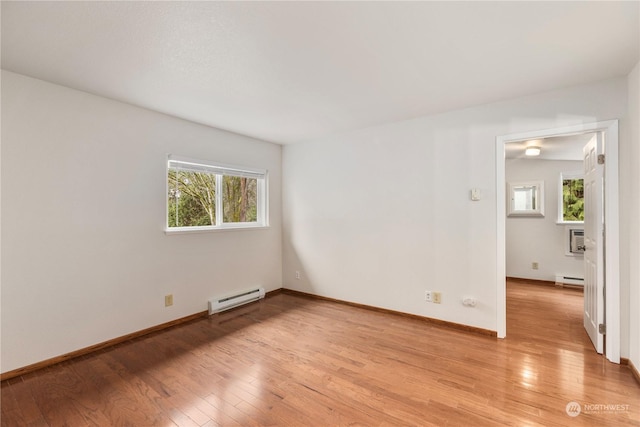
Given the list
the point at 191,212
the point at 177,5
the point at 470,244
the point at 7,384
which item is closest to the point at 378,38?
the point at 177,5

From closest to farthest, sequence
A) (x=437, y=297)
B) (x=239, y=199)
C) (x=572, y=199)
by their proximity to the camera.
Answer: (x=437, y=297) < (x=239, y=199) < (x=572, y=199)

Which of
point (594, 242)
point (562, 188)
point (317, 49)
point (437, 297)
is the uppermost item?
point (317, 49)

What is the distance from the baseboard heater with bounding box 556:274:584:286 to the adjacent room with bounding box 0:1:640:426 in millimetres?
942

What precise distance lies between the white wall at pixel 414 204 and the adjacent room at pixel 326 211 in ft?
0.07

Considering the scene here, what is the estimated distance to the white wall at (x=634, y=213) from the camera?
2.03m

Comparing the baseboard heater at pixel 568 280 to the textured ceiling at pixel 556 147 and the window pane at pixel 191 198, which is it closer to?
the textured ceiling at pixel 556 147

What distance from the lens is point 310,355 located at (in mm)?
2482

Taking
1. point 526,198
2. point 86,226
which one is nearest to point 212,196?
point 86,226

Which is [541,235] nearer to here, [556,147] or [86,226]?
[556,147]

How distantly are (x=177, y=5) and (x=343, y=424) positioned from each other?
249 centimetres

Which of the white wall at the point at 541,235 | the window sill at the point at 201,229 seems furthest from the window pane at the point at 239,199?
the white wall at the point at 541,235

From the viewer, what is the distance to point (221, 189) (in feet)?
12.2

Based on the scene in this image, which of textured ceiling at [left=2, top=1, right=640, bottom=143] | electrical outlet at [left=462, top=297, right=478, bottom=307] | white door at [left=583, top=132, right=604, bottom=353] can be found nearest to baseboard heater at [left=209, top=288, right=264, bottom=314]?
textured ceiling at [left=2, top=1, right=640, bottom=143]

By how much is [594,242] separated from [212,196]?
405 centimetres
